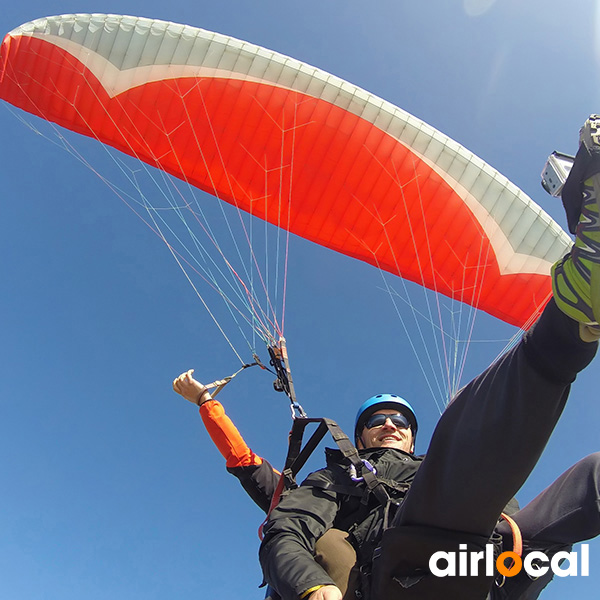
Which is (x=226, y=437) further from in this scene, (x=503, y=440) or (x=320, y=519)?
(x=503, y=440)

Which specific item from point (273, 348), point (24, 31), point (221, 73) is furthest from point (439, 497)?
point (24, 31)

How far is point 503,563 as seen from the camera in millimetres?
2035

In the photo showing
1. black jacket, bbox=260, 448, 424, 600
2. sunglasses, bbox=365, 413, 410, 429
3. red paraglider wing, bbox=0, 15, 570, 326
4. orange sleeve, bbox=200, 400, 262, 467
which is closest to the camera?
black jacket, bbox=260, 448, 424, 600

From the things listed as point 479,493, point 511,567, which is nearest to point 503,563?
point 511,567

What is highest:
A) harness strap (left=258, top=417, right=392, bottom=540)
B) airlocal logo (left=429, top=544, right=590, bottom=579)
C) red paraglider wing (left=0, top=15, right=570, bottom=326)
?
red paraglider wing (left=0, top=15, right=570, bottom=326)

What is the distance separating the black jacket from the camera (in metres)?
1.91

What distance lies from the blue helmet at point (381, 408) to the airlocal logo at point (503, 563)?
1.40 m

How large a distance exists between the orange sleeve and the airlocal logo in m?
1.90

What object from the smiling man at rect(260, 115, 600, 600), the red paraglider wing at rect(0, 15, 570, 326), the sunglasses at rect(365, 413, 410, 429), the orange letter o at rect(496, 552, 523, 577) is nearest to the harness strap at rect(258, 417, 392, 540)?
the smiling man at rect(260, 115, 600, 600)

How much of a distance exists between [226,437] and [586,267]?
273 cm

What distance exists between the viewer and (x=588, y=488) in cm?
195

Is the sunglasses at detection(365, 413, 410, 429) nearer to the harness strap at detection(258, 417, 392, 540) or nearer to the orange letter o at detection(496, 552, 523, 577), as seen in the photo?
the harness strap at detection(258, 417, 392, 540)

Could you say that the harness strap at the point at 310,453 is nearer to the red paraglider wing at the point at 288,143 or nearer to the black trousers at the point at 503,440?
the black trousers at the point at 503,440

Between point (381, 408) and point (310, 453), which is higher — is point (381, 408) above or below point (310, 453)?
above
